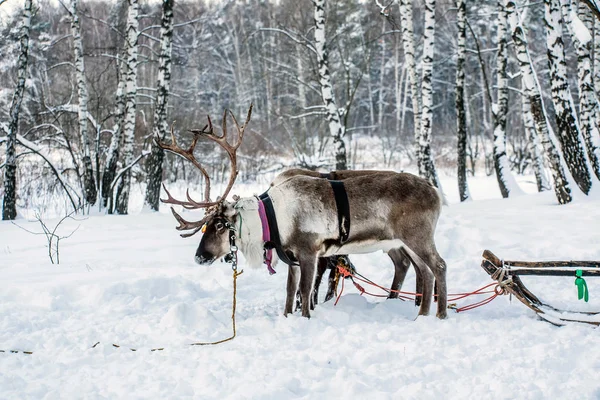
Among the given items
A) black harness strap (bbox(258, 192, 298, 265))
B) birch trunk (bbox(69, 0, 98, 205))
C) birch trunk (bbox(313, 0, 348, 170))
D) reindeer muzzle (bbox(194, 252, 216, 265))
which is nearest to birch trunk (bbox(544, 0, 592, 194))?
birch trunk (bbox(313, 0, 348, 170))

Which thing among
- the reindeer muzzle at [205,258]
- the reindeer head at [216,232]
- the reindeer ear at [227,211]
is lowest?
the reindeer muzzle at [205,258]

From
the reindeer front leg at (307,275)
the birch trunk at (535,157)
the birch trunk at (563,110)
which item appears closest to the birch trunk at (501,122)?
the birch trunk at (535,157)

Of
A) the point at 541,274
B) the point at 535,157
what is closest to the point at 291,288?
the point at 541,274

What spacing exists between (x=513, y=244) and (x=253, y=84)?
2924 cm

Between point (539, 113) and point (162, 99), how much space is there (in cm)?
691

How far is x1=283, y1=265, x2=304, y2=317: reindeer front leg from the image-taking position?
4.71 m

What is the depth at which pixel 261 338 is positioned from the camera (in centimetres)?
389

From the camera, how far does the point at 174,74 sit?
33031mm

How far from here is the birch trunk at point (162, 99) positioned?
429 inches

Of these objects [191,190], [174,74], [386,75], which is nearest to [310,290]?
[191,190]

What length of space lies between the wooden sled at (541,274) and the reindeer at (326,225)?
463 mm

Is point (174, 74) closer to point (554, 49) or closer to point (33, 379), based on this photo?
point (554, 49)

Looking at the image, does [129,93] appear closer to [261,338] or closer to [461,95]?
[461,95]

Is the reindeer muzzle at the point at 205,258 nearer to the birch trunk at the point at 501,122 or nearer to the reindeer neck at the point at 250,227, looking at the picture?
the reindeer neck at the point at 250,227
